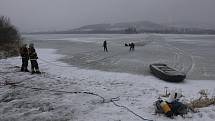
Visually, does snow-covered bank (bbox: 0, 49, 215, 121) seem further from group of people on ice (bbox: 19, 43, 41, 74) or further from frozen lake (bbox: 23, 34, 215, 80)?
frozen lake (bbox: 23, 34, 215, 80)

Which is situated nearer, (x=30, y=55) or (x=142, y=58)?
(x=30, y=55)

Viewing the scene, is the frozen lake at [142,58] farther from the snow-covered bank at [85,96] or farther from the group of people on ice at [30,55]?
the group of people on ice at [30,55]

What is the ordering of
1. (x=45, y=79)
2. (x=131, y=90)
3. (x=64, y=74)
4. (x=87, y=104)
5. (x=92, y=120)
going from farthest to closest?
(x=64, y=74) → (x=45, y=79) → (x=131, y=90) → (x=87, y=104) → (x=92, y=120)

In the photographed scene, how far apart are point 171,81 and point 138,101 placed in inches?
218

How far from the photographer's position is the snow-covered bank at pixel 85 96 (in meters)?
8.30

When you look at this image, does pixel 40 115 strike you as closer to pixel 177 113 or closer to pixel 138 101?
pixel 138 101

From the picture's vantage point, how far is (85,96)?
10.7m

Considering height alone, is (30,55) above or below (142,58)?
above

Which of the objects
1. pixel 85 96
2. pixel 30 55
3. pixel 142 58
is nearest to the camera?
pixel 85 96

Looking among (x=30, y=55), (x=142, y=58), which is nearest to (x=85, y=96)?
(x=30, y=55)

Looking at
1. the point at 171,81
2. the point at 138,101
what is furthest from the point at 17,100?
the point at 171,81

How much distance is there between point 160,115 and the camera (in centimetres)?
812

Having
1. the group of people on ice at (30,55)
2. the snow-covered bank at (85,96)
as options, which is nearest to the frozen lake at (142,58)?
the snow-covered bank at (85,96)

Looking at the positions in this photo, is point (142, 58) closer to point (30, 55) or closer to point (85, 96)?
point (30, 55)
